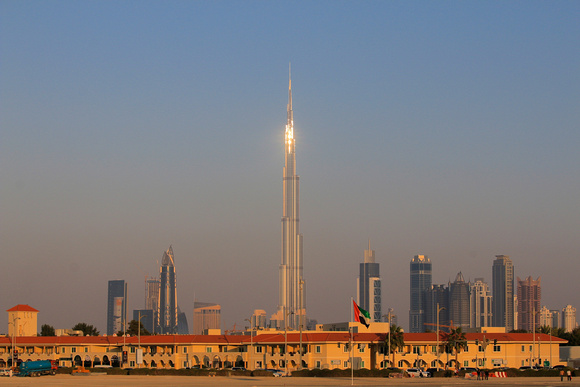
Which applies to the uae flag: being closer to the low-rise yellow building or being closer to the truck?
the low-rise yellow building

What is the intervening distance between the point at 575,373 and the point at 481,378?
15.8m

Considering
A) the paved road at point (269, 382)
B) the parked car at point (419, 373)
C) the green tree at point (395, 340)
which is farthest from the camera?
the green tree at point (395, 340)

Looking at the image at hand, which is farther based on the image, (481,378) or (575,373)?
(575,373)

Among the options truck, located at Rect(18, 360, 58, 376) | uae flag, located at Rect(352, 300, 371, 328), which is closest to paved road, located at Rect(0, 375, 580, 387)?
uae flag, located at Rect(352, 300, 371, 328)

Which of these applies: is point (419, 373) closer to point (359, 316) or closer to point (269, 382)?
point (359, 316)

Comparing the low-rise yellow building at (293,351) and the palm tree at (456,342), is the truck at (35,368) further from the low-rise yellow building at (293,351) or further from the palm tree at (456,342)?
the palm tree at (456,342)

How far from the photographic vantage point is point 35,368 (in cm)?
11412

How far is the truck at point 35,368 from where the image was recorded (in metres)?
113

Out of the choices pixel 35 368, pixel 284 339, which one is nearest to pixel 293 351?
pixel 284 339

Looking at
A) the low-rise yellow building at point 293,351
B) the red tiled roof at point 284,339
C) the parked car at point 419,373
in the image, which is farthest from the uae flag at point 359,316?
the red tiled roof at point 284,339

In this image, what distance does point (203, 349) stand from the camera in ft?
468

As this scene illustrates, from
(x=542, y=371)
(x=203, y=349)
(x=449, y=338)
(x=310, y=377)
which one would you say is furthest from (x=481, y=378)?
(x=203, y=349)

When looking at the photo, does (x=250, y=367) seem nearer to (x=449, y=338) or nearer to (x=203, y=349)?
(x=203, y=349)

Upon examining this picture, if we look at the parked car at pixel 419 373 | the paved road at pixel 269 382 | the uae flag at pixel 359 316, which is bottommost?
the parked car at pixel 419 373
